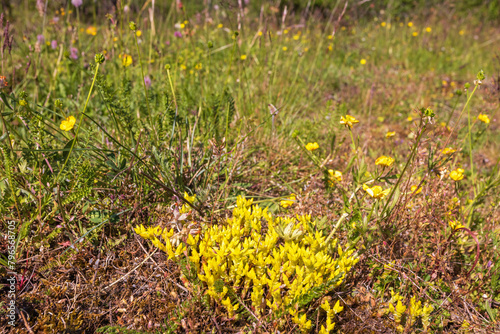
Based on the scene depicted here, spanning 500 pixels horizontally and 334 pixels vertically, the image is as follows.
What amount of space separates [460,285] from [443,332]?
30 centimetres

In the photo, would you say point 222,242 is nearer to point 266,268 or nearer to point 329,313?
point 266,268

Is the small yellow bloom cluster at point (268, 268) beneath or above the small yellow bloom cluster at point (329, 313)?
above

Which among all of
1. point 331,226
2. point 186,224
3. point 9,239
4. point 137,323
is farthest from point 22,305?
point 331,226

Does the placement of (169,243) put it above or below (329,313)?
above

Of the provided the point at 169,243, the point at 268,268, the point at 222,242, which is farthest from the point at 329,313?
the point at 169,243

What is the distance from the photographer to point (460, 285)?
1.47 m

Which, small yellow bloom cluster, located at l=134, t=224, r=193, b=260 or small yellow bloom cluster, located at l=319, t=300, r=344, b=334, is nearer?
small yellow bloom cluster, located at l=319, t=300, r=344, b=334

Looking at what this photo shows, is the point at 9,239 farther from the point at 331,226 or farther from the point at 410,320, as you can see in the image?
the point at 410,320

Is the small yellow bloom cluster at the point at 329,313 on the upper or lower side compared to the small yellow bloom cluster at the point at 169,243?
lower

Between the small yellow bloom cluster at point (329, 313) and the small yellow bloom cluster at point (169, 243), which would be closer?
the small yellow bloom cluster at point (329, 313)

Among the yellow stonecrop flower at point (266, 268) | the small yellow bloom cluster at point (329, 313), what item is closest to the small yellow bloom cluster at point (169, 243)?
the yellow stonecrop flower at point (266, 268)

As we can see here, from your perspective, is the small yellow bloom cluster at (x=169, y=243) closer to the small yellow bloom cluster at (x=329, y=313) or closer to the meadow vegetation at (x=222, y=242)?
the meadow vegetation at (x=222, y=242)

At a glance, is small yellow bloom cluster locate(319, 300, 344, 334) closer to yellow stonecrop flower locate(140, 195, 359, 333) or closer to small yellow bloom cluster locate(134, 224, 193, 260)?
yellow stonecrop flower locate(140, 195, 359, 333)

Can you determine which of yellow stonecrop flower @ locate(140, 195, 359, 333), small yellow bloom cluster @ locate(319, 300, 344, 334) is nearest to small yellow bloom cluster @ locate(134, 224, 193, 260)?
yellow stonecrop flower @ locate(140, 195, 359, 333)
